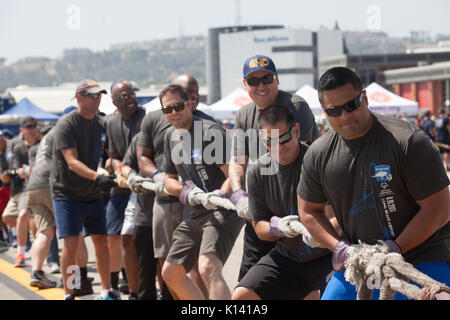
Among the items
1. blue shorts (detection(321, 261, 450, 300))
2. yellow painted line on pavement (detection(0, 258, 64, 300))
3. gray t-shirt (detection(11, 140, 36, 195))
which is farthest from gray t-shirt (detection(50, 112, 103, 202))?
blue shorts (detection(321, 261, 450, 300))

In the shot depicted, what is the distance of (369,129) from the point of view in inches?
143

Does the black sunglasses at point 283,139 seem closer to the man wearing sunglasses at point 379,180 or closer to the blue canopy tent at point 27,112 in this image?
the man wearing sunglasses at point 379,180

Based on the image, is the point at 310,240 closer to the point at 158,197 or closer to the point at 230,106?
the point at 158,197

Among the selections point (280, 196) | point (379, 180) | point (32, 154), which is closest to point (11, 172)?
point (32, 154)

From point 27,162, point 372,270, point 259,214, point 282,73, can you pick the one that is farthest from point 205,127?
point 282,73

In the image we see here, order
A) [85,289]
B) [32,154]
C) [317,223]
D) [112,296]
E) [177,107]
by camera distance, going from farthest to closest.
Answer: [32,154] < [85,289] < [112,296] < [177,107] < [317,223]

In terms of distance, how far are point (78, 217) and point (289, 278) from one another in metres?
3.64

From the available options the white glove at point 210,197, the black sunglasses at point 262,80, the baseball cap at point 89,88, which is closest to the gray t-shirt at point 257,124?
the black sunglasses at point 262,80

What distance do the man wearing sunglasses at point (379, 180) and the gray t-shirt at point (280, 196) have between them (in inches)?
→ 33.1

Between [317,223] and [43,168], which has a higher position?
[317,223]

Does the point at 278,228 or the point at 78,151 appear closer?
the point at 278,228

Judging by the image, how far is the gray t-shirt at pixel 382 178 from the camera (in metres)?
3.48

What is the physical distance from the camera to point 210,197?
5.60 m

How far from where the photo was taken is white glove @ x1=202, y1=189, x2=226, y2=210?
561 centimetres
